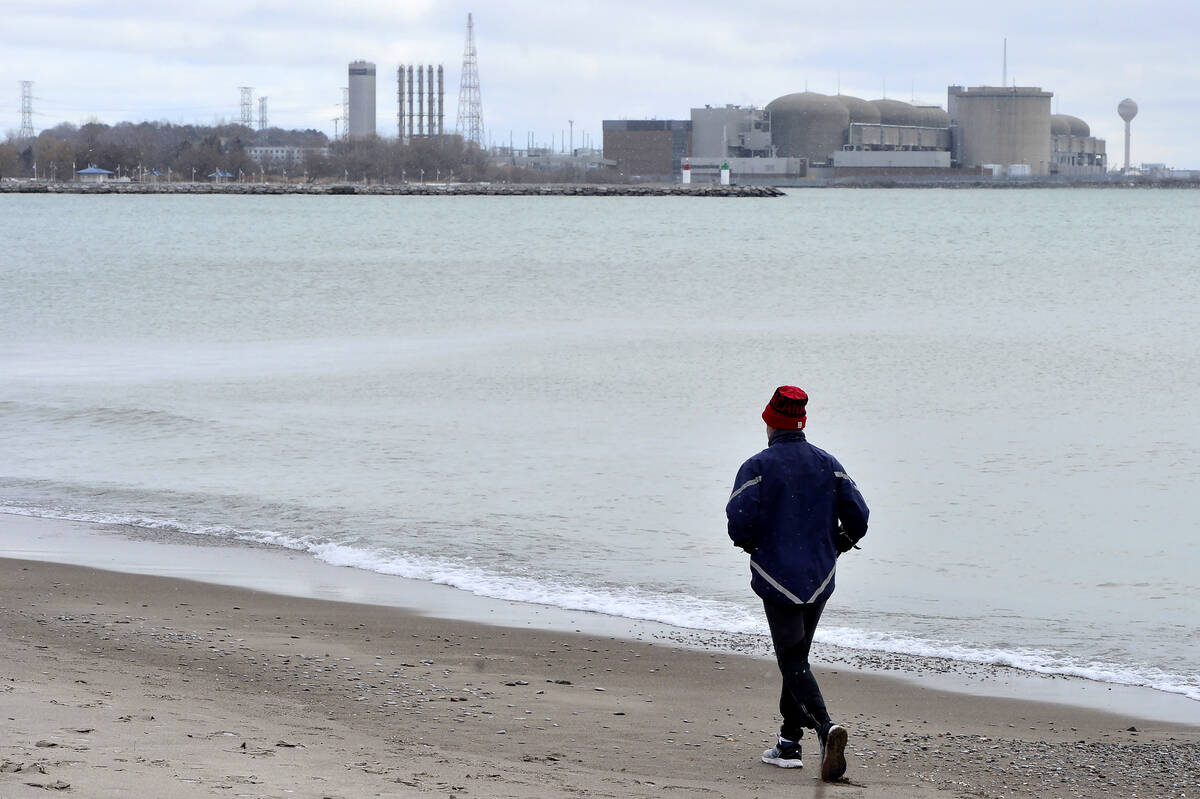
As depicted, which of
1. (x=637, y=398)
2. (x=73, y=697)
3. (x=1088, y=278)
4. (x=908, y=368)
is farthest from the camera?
(x=1088, y=278)

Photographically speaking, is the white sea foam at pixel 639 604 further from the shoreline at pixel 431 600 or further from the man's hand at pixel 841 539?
the man's hand at pixel 841 539

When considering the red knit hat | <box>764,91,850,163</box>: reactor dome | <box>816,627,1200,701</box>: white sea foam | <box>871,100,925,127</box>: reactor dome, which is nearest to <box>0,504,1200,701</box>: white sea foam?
<box>816,627,1200,701</box>: white sea foam

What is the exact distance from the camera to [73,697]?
6.20 m

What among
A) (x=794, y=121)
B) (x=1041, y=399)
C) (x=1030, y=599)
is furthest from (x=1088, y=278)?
(x=794, y=121)

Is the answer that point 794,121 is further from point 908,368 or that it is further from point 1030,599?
point 1030,599

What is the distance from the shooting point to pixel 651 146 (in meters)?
196

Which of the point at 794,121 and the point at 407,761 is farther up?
the point at 794,121

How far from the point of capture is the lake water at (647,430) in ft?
33.5

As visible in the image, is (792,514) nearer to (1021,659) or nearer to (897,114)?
(1021,659)

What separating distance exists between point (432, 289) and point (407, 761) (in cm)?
4254

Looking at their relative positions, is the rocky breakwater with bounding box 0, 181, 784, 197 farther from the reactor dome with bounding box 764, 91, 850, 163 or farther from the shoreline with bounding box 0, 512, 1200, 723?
the shoreline with bounding box 0, 512, 1200, 723

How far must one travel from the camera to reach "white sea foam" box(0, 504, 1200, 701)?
8.20m

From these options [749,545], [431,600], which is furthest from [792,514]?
[431,600]

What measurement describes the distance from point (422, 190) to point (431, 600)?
544ft
